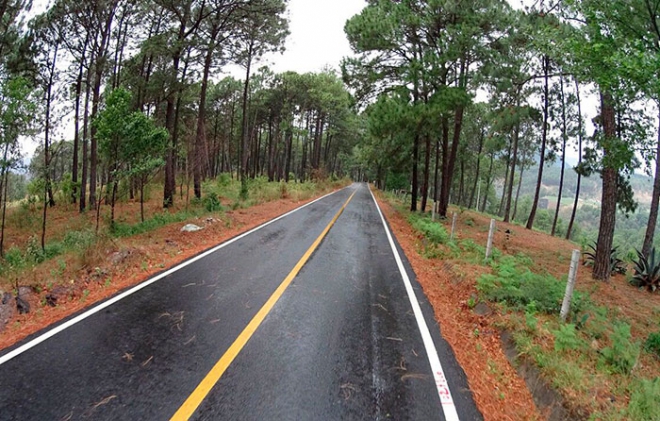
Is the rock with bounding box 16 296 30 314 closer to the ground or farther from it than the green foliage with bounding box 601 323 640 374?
closer to the ground

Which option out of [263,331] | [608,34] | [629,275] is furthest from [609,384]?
[629,275]

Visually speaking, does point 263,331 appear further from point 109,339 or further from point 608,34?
point 608,34

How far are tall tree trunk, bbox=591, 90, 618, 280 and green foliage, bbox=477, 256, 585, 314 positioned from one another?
3.82 meters

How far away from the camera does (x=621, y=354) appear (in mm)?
4148

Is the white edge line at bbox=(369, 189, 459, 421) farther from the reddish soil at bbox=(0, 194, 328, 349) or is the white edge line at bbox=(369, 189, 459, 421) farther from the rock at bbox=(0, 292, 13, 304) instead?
the rock at bbox=(0, 292, 13, 304)

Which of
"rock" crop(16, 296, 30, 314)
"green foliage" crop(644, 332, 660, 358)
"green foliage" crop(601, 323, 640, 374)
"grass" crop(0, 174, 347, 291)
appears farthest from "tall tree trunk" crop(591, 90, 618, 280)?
"rock" crop(16, 296, 30, 314)

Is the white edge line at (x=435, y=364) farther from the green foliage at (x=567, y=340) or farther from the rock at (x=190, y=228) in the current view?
the rock at (x=190, y=228)

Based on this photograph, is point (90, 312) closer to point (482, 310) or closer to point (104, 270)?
point (104, 270)

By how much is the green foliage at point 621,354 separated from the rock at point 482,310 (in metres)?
1.57

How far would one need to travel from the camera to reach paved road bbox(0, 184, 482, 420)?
10.4 feet

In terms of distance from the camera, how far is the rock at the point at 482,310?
568cm

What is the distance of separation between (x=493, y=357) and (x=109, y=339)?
473cm

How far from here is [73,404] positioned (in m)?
3.13

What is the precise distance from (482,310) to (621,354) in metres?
1.91
